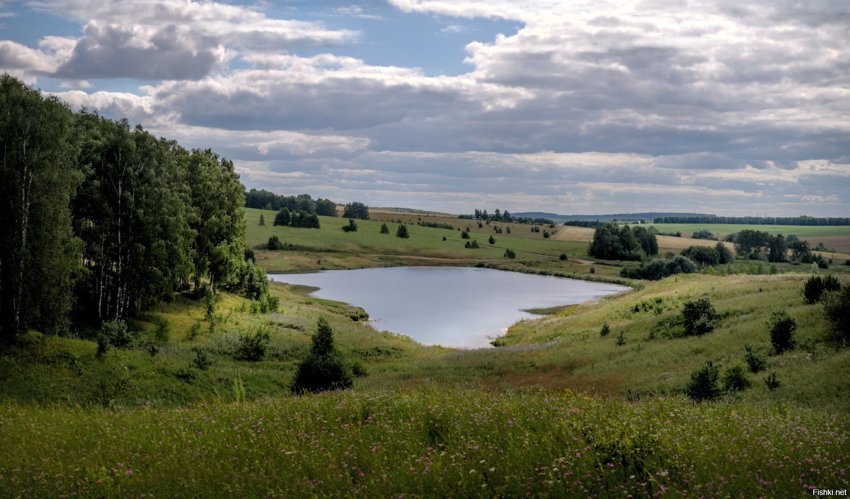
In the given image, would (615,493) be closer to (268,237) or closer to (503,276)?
(503,276)

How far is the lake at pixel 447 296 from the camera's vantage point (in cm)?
7450

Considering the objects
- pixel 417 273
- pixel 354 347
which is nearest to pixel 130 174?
pixel 354 347

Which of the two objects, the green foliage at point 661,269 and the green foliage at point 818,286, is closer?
the green foliage at point 818,286

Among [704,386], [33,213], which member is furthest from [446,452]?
[33,213]

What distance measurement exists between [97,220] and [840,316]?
4388cm

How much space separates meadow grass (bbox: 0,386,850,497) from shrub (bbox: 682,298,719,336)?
24.1 m

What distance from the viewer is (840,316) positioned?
82.1 ft

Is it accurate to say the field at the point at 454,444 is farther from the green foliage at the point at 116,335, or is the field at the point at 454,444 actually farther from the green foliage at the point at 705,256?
the green foliage at the point at 705,256

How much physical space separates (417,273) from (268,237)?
43050mm

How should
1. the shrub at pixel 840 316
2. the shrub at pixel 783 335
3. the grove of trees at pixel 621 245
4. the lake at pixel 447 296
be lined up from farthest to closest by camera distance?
the grove of trees at pixel 621 245 → the lake at pixel 447 296 → the shrub at pixel 783 335 → the shrub at pixel 840 316

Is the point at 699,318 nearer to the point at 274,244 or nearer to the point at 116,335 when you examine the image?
the point at 116,335

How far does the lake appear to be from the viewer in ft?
244

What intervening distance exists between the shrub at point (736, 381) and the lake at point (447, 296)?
133 feet

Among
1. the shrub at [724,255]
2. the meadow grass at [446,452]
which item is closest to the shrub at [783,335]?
the meadow grass at [446,452]
